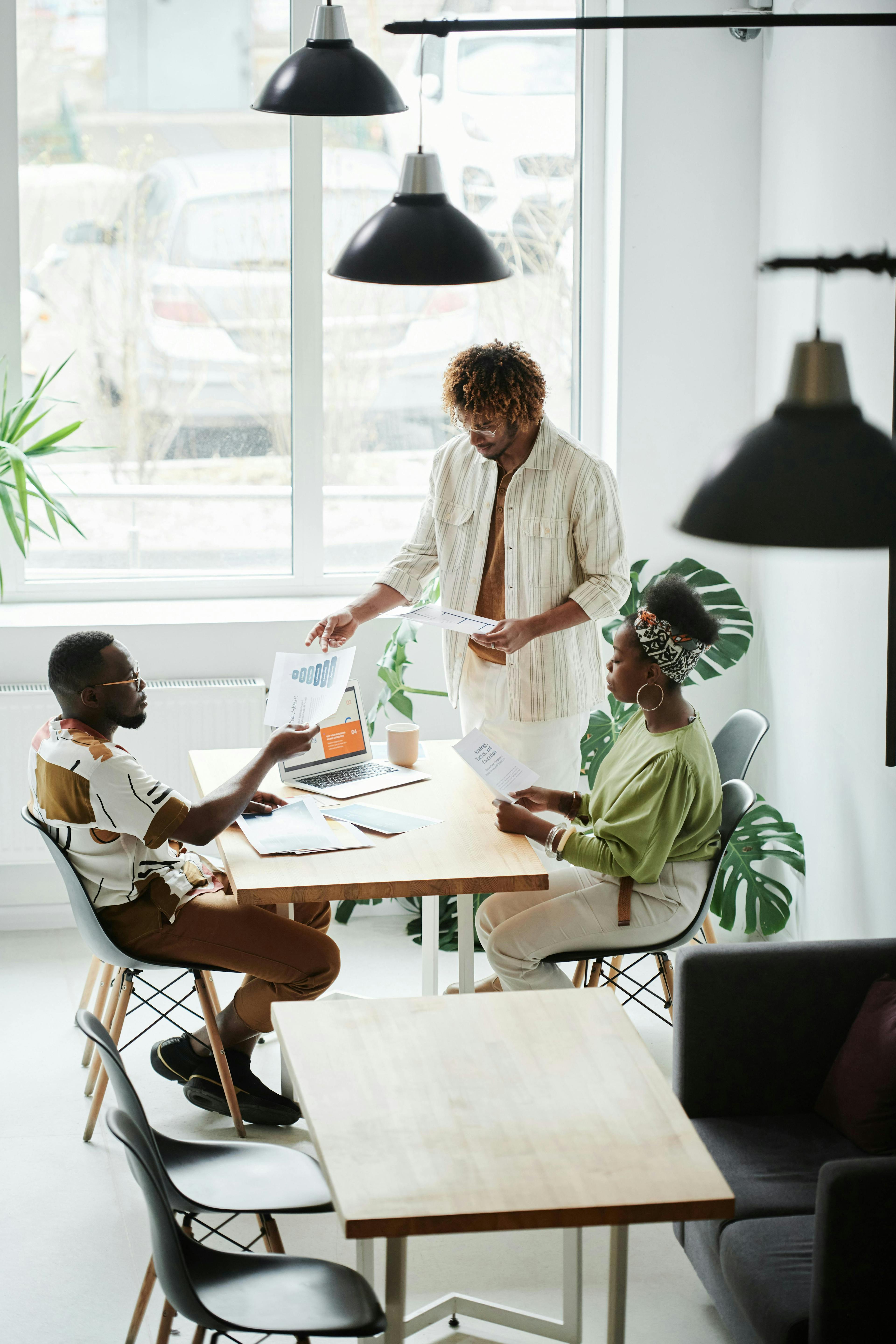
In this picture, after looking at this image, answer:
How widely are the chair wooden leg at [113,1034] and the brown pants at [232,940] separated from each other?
0.64 feet

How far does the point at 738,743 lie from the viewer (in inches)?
146

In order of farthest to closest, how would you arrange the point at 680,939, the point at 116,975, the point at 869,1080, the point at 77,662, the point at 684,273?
the point at 684,273, the point at 116,975, the point at 680,939, the point at 77,662, the point at 869,1080

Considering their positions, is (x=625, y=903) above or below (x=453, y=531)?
below

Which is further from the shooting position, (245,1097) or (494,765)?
(245,1097)

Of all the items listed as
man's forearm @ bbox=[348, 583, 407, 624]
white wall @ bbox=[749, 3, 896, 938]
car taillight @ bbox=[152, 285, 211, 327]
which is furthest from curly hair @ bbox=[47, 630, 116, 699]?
car taillight @ bbox=[152, 285, 211, 327]

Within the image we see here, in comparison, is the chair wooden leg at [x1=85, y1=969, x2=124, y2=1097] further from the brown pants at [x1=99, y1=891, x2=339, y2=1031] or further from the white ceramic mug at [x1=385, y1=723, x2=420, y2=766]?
the white ceramic mug at [x1=385, y1=723, x2=420, y2=766]

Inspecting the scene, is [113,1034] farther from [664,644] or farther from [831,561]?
[831,561]

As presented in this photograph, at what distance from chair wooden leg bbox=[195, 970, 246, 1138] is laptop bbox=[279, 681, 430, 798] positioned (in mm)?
534

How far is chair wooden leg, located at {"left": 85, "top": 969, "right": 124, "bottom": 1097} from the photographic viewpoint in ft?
11.4

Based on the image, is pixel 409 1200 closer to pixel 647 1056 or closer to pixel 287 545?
pixel 647 1056

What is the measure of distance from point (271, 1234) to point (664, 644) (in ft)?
4.85

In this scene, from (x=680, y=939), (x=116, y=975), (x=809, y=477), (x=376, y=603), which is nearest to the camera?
(x=809, y=477)

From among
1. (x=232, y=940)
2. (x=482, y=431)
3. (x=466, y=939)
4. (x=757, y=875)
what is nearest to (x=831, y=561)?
(x=757, y=875)

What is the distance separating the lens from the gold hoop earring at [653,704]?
10.3ft
